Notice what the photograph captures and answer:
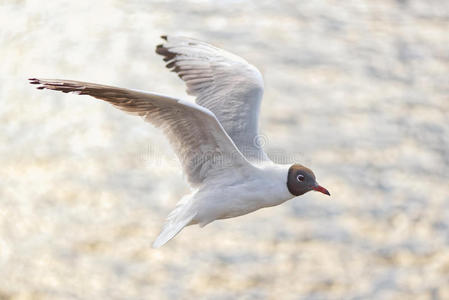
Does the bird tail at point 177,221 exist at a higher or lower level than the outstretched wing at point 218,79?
lower

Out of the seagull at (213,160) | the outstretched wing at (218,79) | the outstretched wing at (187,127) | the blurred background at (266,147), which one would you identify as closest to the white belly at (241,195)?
the seagull at (213,160)

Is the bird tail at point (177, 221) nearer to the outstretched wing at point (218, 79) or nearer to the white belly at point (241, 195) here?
the white belly at point (241, 195)

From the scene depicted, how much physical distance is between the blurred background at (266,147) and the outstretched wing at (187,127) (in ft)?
11.8

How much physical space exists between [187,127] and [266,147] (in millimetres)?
5504

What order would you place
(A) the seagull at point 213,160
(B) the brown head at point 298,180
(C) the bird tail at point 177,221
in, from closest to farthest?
1. (A) the seagull at point 213,160
2. (C) the bird tail at point 177,221
3. (B) the brown head at point 298,180

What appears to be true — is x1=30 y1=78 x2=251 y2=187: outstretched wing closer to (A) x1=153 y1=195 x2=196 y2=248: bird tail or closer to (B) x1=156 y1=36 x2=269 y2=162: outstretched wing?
(A) x1=153 y1=195 x2=196 y2=248: bird tail

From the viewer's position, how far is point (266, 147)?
10008 mm

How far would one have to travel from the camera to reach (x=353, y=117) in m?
9.87

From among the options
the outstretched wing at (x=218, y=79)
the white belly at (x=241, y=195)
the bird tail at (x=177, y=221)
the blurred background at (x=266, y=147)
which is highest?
the outstretched wing at (x=218, y=79)

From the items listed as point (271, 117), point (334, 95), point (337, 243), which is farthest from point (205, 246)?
point (334, 95)

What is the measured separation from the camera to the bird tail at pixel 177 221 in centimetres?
453

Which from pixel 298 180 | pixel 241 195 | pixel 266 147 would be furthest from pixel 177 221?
pixel 266 147

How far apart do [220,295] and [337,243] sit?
1468mm

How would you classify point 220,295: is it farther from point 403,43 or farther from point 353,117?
point 403,43
